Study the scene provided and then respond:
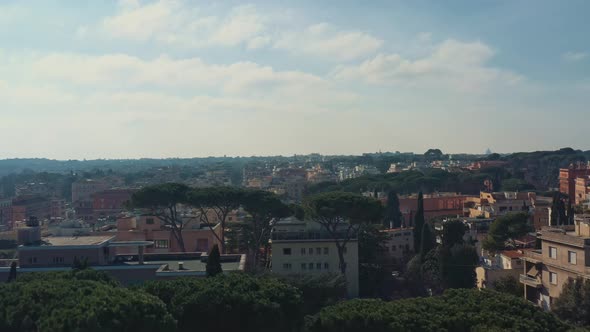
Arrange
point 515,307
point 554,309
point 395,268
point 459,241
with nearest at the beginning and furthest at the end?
1. point 515,307
2. point 554,309
3. point 459,241
4. point 395,268

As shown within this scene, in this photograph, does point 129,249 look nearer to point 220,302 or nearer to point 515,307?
point 220,302

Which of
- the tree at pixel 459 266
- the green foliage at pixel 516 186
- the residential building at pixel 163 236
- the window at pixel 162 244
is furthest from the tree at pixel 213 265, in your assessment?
the green foliage at pixel 516 186

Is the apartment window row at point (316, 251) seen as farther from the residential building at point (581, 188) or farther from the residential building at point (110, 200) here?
the residential building at point (110, 200)

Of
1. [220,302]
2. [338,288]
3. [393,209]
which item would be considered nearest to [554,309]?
[338,288]

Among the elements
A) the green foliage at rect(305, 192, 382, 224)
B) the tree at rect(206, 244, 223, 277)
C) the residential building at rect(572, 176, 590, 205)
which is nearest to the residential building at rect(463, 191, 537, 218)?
the residential building at rect(572, 176, 590, 205)

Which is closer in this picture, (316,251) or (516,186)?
(316,251)

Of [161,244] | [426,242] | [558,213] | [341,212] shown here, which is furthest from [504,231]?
[161,244]

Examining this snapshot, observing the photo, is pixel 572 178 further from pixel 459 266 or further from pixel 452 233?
pixel 459 266

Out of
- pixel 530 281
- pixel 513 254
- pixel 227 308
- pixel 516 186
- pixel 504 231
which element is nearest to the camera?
pixel 227 308
